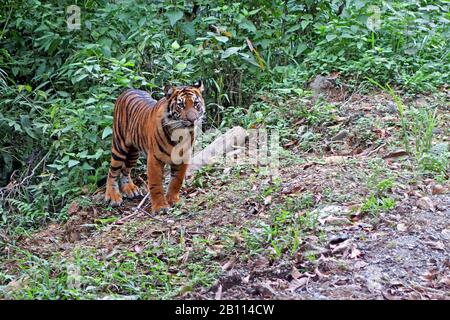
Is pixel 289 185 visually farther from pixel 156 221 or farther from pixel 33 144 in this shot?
pixel 33 144

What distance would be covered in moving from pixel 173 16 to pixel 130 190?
228 cm

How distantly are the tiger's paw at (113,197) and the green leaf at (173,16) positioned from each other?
2.25m

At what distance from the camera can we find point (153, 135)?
21.7ft

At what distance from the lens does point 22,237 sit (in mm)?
6785

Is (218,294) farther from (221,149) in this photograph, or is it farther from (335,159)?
(221,149)

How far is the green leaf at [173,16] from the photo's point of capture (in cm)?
834

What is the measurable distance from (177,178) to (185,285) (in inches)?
77.4

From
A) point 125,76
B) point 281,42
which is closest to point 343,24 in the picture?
point 281,42

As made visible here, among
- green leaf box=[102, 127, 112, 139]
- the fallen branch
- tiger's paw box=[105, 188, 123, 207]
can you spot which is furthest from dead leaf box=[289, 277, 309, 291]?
green leaf box=[102, 127, 112, 139]

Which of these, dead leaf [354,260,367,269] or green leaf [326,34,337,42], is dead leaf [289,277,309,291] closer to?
dead leaf [354,260,367,269]

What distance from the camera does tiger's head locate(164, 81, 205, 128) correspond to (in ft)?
20.9

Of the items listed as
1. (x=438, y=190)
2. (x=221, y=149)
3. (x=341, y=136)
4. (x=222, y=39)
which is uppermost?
(x=222, y=39)

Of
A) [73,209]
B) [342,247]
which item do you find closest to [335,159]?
[342,247]

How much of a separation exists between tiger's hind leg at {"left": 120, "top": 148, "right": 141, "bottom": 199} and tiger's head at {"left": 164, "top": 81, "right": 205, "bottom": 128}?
985mm
